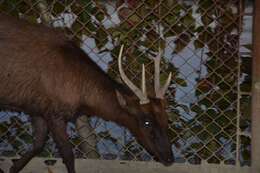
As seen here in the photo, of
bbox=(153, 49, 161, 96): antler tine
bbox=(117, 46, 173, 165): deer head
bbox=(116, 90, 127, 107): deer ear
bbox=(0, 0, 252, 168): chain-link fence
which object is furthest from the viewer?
bbox=(0, 0, 252, 168): chain-link fence

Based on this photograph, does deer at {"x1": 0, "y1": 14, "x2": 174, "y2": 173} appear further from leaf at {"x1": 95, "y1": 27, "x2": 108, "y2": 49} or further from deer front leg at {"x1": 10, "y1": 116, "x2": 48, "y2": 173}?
leaf at {"x1": 95, "y1": 27, "x2": 108, "y2": 49}

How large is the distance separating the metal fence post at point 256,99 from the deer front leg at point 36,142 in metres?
1.57

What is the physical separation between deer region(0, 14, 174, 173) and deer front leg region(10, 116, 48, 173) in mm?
206

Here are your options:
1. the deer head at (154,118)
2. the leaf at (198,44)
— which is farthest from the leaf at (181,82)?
the deer head at (154,118)

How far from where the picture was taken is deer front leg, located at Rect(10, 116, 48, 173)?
666 cm

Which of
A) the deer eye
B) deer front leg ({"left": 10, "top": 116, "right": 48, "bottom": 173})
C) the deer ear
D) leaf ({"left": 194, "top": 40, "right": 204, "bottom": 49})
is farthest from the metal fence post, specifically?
deer front leg ({"left": 10, "top": 116, "right": 48, "bottom": 173})

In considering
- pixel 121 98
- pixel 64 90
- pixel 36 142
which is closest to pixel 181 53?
pixel 121 98

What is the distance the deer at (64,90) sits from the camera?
6.35 metres

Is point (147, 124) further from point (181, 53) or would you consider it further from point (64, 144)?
point (181, 53)

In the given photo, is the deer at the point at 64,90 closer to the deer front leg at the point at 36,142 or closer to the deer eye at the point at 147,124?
the deer eye at the point at 147,124

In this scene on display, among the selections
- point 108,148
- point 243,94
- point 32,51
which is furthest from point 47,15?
point 243,94

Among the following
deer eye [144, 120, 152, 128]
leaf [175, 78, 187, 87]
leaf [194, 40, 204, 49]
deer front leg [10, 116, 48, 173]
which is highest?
leaf [194, 40, 204, 49]

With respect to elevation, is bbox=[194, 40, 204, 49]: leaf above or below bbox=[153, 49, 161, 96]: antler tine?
above

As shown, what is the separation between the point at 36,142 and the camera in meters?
6.75
